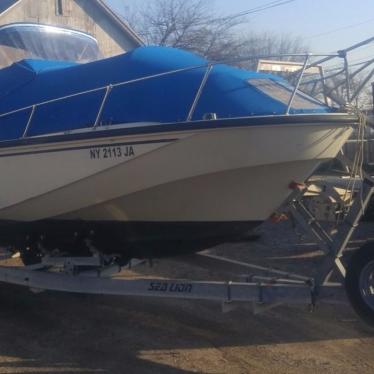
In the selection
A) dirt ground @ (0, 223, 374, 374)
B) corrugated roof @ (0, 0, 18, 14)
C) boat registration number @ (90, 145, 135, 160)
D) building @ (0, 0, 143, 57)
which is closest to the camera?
dirt ground @ (0, 223, 374, 374)

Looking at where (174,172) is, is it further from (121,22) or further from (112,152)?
(121,22)

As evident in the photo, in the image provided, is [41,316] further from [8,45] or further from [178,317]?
[8,45]

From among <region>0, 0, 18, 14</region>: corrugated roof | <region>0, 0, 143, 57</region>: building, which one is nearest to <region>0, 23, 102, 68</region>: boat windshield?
<region>0, 0, 143, 57</region>: building

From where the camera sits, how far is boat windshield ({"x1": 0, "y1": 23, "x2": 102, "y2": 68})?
7.27 meters

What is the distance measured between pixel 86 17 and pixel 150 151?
16.9 m

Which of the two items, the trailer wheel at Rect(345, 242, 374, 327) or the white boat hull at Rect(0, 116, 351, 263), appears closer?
the trailer wheel at Rect(345, 242, 374, 327)

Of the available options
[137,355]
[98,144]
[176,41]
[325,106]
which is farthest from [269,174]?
[176,41]

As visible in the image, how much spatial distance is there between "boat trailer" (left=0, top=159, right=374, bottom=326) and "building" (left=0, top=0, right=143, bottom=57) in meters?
13.9

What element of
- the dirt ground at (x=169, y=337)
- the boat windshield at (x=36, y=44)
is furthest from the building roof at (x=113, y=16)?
the dirt ground at (x=169, y=337)

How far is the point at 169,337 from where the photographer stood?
16.4ft

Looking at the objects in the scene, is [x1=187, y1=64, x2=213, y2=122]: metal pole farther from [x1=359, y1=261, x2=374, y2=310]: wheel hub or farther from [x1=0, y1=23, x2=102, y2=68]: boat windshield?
[x1=0, y1=23, x2=102, y2=68]: boat windshield

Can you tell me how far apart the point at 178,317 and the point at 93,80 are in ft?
7.27

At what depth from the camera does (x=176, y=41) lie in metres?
27.0

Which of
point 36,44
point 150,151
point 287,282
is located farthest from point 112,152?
point 36,44
